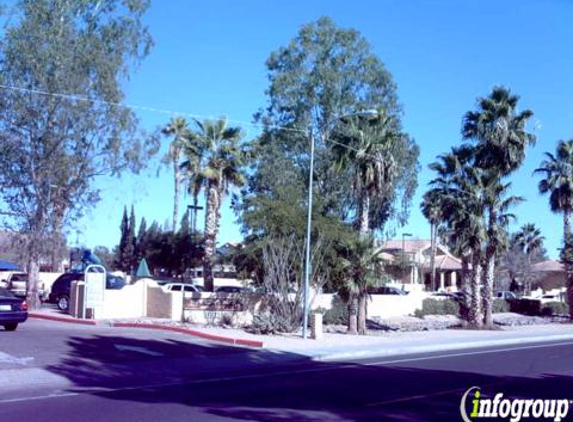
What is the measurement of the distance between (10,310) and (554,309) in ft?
143

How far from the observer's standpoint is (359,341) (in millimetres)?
28016

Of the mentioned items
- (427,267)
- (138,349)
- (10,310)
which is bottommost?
(138,349)

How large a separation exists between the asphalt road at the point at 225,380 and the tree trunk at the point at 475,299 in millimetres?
13658

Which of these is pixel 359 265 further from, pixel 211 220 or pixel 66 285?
pixel 211 220

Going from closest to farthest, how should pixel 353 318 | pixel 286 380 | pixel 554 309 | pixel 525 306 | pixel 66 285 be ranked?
pixel 286 380 < pixel 353 318 < pixel 66 285 < pixel 525 306 < pixel 554 309

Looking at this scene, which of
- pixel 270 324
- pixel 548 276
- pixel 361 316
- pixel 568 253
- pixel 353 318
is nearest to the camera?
pixel 270 324

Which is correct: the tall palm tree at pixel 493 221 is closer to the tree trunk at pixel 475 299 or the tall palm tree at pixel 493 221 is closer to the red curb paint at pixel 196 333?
the tree trunk at pixel 475 299

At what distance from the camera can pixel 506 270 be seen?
8569cm

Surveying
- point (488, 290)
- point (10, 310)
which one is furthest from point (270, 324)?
point (488, 290)

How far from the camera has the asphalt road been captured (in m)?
12.3

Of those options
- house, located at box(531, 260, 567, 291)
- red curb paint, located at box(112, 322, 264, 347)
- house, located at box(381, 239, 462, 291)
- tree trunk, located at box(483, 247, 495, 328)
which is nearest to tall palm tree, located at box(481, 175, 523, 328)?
tree trunk, located at box(483, 247, 495, 328)

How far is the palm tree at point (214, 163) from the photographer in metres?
46.5

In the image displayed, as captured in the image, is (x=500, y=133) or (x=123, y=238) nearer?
(x=500, y=133)

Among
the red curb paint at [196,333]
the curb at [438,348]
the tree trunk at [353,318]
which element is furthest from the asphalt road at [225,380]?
the tree trunk at [353,318]
